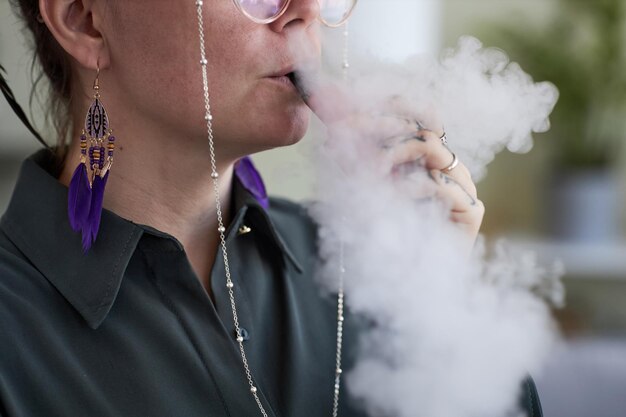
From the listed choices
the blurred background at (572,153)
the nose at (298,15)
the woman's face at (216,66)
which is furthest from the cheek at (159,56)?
the blurred background at (572,153)

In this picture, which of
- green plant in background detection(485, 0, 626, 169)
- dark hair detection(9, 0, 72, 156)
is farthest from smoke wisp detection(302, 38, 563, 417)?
green plant in background detection(485, 0, 626, 169)

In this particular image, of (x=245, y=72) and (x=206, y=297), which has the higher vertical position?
(x=245, y=72)

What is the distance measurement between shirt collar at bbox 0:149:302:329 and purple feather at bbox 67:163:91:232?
3 cm

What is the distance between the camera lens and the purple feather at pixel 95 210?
100cm

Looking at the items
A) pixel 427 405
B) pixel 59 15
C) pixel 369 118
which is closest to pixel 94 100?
pixel 59 15

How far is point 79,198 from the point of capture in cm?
102

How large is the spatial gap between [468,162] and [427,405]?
1.11 feet

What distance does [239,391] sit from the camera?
1017 mm

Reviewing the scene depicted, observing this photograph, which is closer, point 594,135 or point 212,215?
point 212,215

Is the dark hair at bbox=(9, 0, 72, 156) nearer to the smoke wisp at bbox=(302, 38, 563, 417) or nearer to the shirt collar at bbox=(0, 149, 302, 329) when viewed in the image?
the shirt collar at bbox=(0, 149, 302, 329)

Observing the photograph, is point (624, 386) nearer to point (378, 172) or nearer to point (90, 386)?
point (378, 172)

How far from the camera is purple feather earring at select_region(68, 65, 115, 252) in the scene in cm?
101

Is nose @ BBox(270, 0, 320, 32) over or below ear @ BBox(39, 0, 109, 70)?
over

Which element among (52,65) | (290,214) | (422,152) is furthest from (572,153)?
(52,65)
